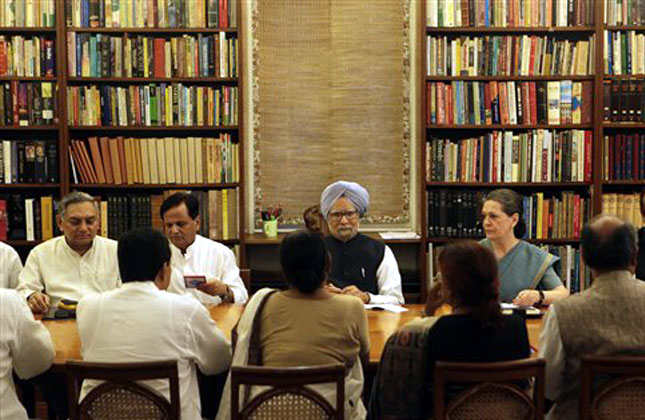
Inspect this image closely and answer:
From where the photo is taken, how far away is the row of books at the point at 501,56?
215 inches

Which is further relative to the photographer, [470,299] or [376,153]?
[376,153]

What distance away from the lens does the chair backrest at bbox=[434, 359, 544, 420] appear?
2396 mm

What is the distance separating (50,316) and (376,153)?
278cm

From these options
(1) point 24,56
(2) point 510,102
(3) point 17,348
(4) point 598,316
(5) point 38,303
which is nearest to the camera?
(4) point 598,316

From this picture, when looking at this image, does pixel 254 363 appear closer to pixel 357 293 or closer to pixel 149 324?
pixel 149 324

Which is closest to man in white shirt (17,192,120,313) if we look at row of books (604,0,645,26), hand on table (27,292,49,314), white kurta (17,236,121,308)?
white kurta (17,236,121,308)

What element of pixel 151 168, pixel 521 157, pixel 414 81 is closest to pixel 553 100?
pixel 521 157

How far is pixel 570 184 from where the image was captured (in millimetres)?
5539

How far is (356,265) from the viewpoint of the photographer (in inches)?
172

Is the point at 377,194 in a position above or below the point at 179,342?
above

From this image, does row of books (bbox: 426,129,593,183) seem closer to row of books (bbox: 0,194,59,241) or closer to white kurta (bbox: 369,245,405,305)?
white kurta (bbox: 369,245,405,305)

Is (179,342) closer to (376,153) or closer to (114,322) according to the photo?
(114,322)

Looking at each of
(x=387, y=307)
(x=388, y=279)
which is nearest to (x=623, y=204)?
(x=388, y=279)

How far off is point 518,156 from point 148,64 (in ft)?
8.25
